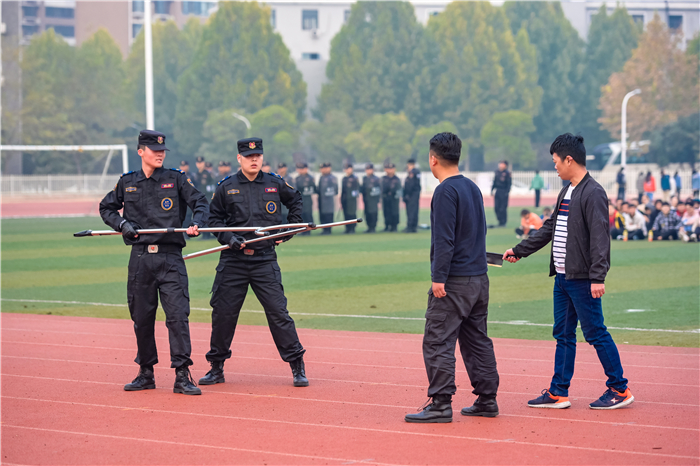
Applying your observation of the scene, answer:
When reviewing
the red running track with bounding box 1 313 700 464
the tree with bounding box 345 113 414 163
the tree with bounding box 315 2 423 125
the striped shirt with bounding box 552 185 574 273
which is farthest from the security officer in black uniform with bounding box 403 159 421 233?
the tree with bounding box 315 2 423 125

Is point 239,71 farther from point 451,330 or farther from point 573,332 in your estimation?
point 451,330

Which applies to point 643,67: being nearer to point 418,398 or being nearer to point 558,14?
point 558,14

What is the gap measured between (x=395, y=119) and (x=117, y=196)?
187 feet

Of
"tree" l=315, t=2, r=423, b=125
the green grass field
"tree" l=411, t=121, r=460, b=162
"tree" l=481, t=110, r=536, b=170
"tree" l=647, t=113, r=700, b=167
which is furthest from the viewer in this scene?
"tree" l=315, t=2, r=423, b=125

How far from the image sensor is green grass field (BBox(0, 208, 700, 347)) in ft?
34.8

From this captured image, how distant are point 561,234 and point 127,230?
3.33 m

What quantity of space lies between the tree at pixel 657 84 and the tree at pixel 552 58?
11580mm

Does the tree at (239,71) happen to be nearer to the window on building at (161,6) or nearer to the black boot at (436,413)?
the window on building at (161,6)

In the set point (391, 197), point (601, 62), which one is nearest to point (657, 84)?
point (601, 62)

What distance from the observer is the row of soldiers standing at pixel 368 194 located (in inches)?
1021

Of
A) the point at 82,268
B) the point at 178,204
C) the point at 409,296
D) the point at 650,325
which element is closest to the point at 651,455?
the point at 178,204

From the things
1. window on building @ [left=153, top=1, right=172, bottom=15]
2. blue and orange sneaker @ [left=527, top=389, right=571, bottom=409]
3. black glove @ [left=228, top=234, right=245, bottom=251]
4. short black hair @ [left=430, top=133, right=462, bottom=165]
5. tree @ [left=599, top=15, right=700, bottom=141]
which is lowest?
blue and orange sneaker @ [left=527, top=389, right=571, bottom=409]

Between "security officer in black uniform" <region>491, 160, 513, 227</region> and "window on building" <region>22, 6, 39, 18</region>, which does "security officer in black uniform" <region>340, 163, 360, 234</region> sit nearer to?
"security officer in black uniform" <region>491, 160, 513, 227</region>

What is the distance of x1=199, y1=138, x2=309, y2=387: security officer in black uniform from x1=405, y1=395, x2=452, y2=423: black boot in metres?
1.52
